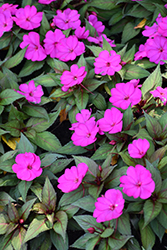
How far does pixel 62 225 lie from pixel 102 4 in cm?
233

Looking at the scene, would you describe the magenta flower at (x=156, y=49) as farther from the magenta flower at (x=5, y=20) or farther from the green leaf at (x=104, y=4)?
the magenta flower at (x=5, y=20)

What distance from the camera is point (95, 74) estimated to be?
103 inches

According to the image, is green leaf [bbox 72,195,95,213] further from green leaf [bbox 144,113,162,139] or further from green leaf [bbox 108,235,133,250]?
green leaf [bbox 144,113,162,139]

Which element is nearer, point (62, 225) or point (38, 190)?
point (62, 225)

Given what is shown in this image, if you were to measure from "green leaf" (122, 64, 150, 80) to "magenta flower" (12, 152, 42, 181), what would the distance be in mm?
1113

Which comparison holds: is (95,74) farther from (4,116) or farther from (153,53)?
(4,116)

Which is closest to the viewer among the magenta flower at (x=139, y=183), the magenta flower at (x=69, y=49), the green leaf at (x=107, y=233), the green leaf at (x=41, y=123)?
the magenta flower at (x=139, y=183)

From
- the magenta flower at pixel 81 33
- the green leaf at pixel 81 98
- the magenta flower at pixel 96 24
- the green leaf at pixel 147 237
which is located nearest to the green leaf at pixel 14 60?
the magenta flower at pixel 81 33

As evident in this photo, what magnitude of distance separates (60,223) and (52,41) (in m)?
1.69

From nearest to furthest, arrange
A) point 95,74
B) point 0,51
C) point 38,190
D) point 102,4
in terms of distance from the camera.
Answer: point 38,190, point 95,74, point 102,4, point 0,51

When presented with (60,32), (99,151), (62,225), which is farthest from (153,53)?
(62,225)

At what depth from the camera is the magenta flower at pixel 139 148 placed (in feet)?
5.90

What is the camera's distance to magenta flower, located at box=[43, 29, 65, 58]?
106 inches

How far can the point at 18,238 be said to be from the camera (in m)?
1.90
